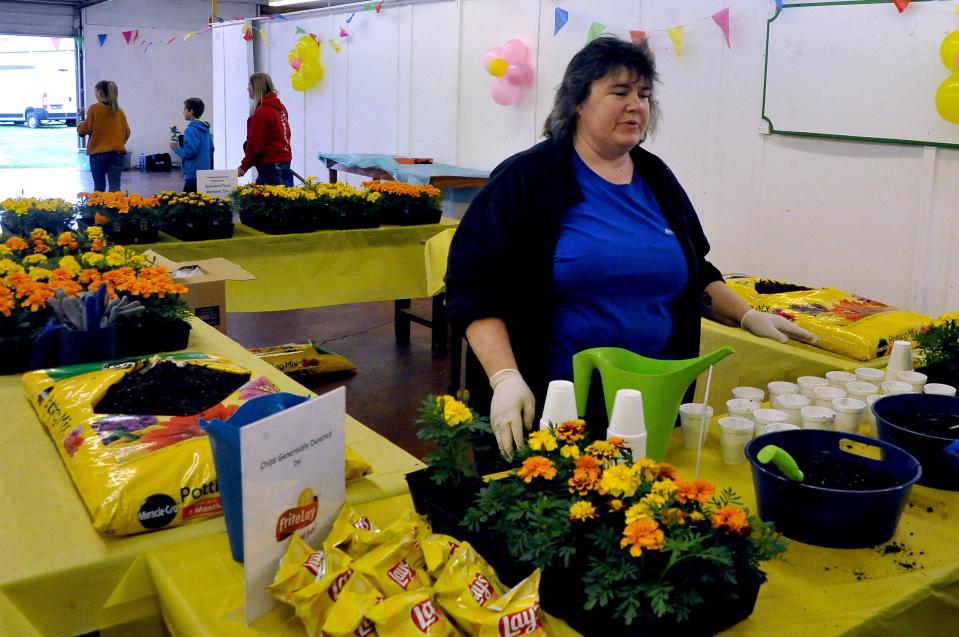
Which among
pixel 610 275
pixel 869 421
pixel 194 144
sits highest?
pixel 194 144

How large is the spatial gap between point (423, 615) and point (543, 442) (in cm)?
32

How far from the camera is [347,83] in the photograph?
966cm

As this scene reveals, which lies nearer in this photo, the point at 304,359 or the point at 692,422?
the point at 692,422

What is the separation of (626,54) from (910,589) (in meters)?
1.12

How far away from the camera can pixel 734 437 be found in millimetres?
1650

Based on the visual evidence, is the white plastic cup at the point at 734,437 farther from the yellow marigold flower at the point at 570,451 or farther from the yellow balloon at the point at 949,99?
the yellow balloon at the point at 949,99

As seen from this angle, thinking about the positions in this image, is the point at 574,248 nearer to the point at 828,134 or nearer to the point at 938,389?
the point at 938,389

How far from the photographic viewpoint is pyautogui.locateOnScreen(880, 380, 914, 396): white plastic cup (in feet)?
6.11

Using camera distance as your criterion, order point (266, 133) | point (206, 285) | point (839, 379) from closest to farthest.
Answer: point (839, 379) < point (206, 285) < point (266, 133)

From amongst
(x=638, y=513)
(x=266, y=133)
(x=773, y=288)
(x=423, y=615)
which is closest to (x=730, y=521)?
(x=638, y=513)

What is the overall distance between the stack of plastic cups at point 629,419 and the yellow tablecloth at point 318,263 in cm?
299

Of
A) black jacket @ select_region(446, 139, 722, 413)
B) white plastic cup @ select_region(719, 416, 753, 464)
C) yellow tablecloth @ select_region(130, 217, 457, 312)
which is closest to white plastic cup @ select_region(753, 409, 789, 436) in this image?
white plastic cup @ select_region(719, 416, 753, 464)

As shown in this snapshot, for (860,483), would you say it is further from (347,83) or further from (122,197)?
(347,83)

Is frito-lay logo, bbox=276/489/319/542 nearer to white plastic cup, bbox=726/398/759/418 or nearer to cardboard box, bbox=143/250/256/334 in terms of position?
white plastic cup, bbox=726/398/759/418
